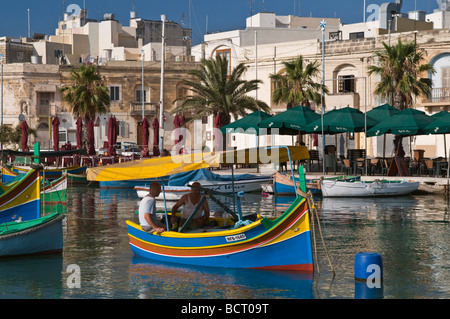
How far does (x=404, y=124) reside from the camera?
106 feet

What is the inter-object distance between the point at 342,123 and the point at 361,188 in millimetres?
5207

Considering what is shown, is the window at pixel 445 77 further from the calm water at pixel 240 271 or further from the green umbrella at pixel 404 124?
the calm water at pixel 240 271

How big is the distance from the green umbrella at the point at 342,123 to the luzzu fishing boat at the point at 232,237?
18187mm

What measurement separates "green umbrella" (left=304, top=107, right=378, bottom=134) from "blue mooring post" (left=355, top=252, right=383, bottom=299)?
20560 mm

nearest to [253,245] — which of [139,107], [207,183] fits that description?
[207,183]

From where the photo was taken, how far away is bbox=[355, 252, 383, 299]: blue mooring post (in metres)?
13.3

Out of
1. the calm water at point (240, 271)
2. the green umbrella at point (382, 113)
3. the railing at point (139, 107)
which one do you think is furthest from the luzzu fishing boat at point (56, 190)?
the railing at point (139, 107)

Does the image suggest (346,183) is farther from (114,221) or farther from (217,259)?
(217,259)

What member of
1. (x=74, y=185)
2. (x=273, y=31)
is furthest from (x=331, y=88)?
(x=74, y=185)

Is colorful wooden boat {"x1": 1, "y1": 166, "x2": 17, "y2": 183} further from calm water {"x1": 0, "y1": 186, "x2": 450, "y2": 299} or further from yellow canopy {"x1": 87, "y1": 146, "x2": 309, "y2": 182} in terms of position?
yellow canopy {"x1": 87, "y1": 146, "x2": 309, "y2": 182}

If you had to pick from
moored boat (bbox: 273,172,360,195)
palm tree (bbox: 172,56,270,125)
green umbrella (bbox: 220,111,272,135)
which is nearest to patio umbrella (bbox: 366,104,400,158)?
green umbrella (bbox: 220,111,272,135)

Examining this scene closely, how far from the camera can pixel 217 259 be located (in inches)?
579

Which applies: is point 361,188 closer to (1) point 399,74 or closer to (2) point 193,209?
(1) point 399,74

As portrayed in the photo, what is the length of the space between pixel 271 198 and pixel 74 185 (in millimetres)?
12626
